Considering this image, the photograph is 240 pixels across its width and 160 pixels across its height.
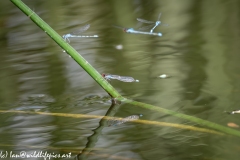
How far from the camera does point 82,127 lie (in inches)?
66.3

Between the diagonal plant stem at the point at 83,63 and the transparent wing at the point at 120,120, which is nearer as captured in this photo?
the diagonal plant stem at the point at 83,63

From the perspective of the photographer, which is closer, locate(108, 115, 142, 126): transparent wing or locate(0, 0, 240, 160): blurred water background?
locate(0, 0, 240, 160): blurred water background

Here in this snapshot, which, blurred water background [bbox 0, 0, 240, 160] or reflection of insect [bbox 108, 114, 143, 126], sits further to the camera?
reflection of insect [bbox 108, 114, 143, 126]

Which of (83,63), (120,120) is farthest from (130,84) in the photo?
(83,63)

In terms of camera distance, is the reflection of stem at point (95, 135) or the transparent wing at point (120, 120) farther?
the transparent wing at point (120, 120)

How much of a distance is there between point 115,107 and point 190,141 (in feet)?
1.38

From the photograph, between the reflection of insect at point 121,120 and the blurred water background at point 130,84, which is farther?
the reflection of insect at point 121,120

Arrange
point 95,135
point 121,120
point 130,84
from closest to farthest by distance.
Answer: point 95,135 → point 121,120 → point 130,84

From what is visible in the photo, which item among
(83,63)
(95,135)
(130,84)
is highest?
(83,63)

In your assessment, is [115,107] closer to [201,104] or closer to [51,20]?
[201,104]

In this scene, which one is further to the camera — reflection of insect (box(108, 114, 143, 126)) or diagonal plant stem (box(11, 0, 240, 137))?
reflection of insect (box(108, 114, 143, 126))

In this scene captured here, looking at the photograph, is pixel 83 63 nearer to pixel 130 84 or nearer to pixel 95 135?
pixel 95 135

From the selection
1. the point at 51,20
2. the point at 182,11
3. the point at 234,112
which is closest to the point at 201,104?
the point at 234,112

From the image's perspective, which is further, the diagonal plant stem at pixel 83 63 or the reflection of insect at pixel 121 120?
the reflection of insect at pixel 121 120
